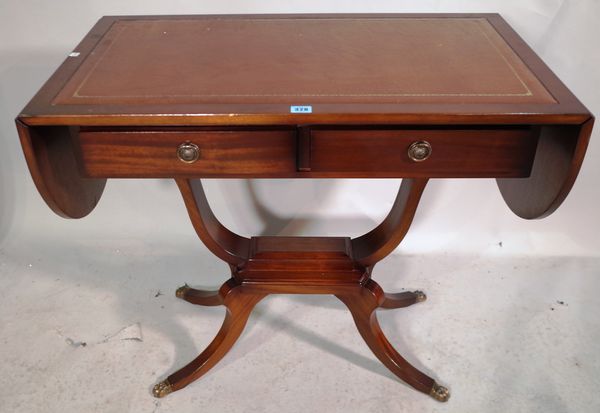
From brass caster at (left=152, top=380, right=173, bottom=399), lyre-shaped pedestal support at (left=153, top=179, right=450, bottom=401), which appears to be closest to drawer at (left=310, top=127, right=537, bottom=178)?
lyre-shaped pedestal support at (left=153, top=179, right=450, bottom=401)

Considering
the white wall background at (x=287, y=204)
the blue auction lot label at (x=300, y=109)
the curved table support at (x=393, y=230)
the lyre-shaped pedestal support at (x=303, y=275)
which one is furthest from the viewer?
the white wall background at (x=287, y=204)

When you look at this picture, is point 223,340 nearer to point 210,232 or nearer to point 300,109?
point 210,232

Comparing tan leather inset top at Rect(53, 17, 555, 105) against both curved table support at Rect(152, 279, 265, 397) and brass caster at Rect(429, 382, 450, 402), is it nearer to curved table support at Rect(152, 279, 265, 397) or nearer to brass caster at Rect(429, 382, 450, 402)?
curved table support at Rect(152, 279, 265, 397)

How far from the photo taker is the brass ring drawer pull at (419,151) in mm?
1260

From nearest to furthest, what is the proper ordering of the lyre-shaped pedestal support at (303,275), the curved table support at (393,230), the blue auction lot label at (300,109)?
1. the blue auction lot label at (300,109)
2. the curved table support at (393,230)
3. the lyre-shaped pedestal support at (303,275)

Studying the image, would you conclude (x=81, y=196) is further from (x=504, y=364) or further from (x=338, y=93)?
(x=504, y=364)

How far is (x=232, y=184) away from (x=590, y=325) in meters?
1.34

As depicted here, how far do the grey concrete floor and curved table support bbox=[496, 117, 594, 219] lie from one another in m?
0.65

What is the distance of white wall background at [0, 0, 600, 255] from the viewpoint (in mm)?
2020

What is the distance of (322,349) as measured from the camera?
6.34 ft

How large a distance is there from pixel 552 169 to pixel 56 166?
3.54ft

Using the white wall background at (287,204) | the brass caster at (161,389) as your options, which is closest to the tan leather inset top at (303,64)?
Result: the white wall background at (287,204)

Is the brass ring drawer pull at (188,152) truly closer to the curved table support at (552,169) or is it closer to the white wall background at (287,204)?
the curved table support at (552,169)

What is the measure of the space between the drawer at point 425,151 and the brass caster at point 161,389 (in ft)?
2.82
